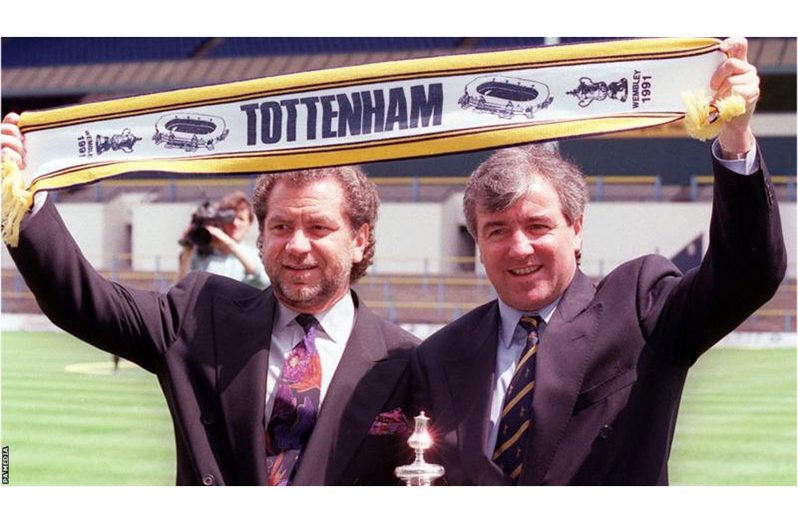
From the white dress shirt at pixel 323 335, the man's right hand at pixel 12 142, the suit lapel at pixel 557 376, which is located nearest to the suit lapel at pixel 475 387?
the suit lapel at pixel 557 376

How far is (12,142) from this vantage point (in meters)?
3.20

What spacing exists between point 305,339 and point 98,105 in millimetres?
882

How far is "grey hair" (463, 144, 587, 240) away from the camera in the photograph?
2938mm

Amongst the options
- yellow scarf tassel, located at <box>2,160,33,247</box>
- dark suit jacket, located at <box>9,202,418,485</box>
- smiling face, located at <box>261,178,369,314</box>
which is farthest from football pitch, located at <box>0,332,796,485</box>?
smiling face, located at <box>261,178,369,314</box>

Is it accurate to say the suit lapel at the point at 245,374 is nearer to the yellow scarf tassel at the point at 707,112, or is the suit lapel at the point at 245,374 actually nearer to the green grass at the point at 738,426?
the yellow scarf tassel at the point at 707,112

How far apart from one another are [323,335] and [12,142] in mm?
973

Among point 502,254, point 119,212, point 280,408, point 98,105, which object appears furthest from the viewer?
point 119,212

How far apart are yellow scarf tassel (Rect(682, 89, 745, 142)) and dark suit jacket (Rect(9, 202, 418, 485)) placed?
0.97 m

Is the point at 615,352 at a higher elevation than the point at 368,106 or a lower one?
lower

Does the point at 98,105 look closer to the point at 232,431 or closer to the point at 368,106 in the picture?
the point at 368,106

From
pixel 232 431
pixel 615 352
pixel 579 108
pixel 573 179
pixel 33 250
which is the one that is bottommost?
pixel 232 431

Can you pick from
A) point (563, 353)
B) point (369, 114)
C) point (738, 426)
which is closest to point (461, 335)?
point (563, 353)

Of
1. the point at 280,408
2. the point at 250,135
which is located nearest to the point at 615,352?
the point at 280,408

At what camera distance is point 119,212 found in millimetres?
25000
